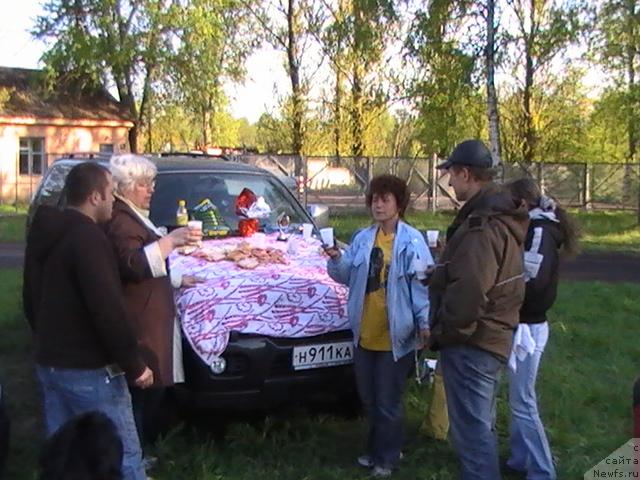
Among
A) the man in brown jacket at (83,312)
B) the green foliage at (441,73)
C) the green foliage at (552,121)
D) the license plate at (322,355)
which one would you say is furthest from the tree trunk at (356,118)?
the man in brown jacket at (83,312)

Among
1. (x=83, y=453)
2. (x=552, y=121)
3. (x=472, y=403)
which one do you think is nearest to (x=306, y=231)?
(x=472, y=403)

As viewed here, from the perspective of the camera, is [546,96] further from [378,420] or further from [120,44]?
[378,420]

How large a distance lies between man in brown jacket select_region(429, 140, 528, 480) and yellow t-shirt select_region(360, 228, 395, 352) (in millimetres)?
664

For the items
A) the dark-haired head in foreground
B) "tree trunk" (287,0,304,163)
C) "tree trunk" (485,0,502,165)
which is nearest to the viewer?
the dark-haired head in foreground

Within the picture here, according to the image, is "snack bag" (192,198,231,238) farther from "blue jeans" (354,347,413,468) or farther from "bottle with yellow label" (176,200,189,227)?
"blue jeans" (354,347,413,468)

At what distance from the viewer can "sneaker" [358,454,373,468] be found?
15.8 feet

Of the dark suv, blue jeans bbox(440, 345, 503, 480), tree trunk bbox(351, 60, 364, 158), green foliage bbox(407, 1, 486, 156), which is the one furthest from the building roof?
blue jeans bbox(440, 345, 503, 480)

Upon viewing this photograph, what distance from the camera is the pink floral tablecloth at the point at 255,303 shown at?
186 inches

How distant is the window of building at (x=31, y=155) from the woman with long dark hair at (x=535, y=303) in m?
29.6

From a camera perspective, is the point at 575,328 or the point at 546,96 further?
the point at 546,96

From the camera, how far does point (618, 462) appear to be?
4.73 meters

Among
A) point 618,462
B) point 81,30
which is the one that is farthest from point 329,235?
point 81,30

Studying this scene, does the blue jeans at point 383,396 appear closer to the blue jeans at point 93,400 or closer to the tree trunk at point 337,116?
the blue jeans at point 93,400

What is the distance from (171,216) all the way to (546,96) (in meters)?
24.7
